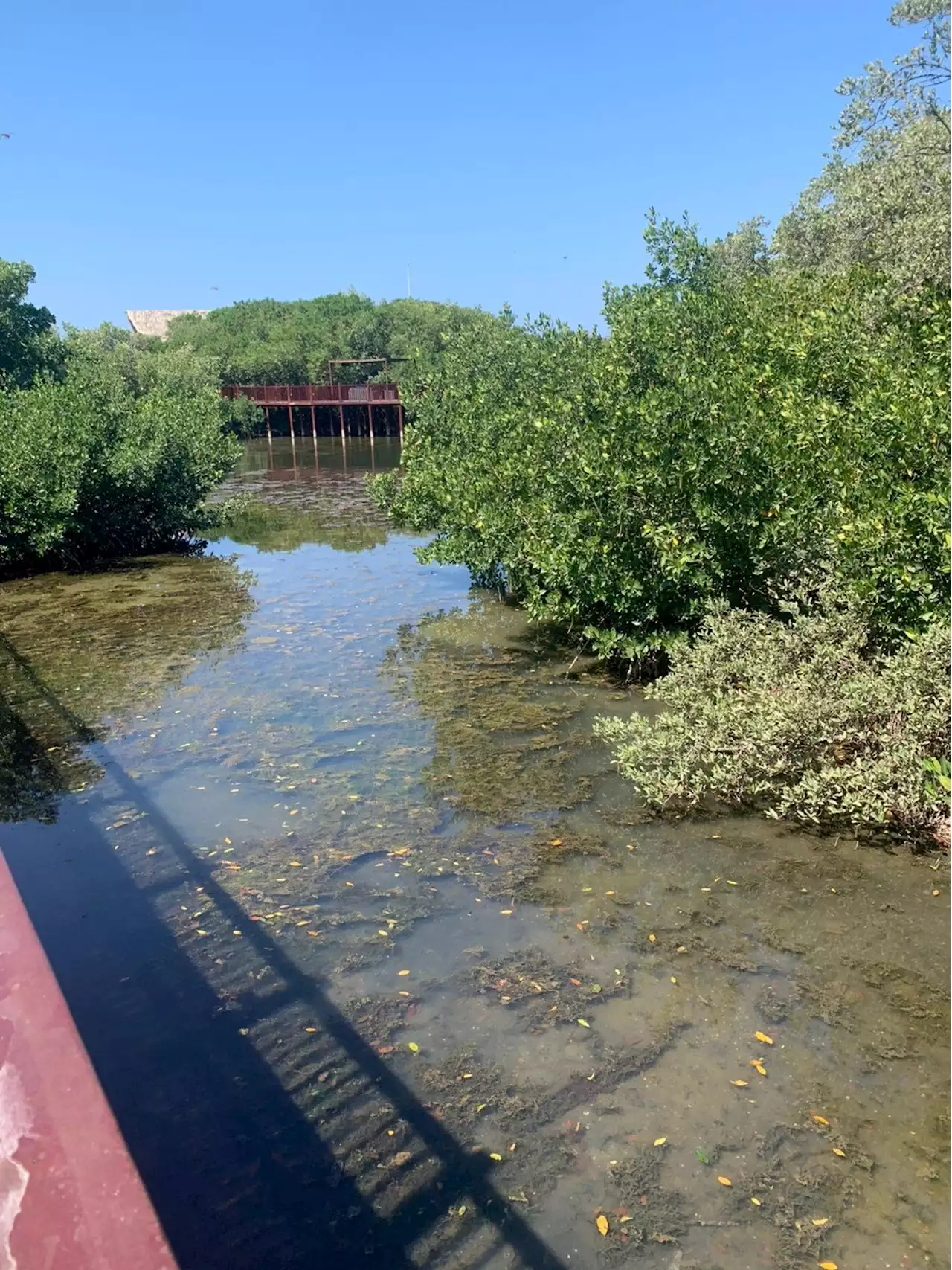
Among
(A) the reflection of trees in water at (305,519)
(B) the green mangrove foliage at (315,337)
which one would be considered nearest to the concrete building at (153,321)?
(B) the green mangrove foliage at (315,337)

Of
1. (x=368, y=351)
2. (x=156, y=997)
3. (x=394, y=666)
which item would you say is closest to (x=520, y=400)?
(x=394, y=666)

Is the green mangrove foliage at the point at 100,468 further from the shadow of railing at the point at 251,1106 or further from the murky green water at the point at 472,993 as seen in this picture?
the shadow of railing at the point at 251,1106

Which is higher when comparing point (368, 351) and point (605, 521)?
point (368, 351)

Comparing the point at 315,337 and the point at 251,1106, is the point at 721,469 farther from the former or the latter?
the point at 315,337

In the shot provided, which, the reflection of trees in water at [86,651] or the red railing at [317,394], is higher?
the red railing at [317,394]

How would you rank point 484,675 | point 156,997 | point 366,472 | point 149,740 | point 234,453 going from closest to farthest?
point 156,997 → point 149,740 → point 484,675 → point 234,453 → point 366,472

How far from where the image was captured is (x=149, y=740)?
880 cm

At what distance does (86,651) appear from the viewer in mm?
12109

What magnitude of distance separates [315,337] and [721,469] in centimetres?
6493

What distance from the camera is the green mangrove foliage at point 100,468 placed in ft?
53.2

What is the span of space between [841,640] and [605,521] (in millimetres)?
2816

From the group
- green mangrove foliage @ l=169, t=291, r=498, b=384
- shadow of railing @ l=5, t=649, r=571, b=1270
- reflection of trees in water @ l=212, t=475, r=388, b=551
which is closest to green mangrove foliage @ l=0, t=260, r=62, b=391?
reflection of trees in water @ l=212, t=475, r=388, b=551

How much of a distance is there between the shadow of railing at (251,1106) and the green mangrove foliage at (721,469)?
4.86m

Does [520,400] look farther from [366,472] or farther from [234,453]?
[366,472]
